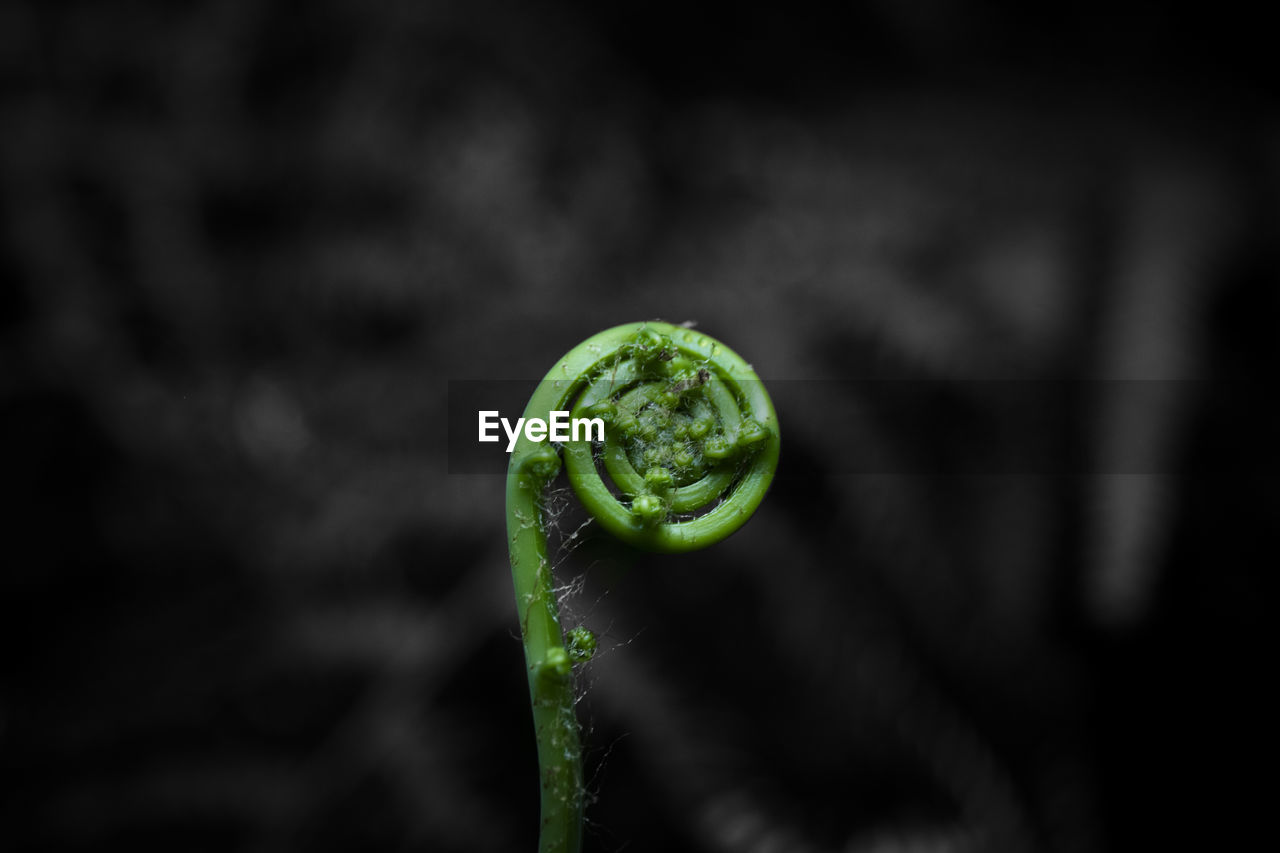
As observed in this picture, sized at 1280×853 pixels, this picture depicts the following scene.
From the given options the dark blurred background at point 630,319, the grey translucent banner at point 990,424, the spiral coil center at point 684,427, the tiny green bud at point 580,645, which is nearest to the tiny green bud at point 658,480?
the spiral coil center at point 684,427

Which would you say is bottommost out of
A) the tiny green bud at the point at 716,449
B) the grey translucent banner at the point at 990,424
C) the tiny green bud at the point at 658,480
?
the tiny green bud at the point at 658,480

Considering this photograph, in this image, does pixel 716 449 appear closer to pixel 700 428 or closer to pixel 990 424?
pixel 700 428

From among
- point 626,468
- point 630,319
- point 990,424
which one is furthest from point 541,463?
point 990,424

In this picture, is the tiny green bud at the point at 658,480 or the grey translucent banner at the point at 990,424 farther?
the grey translucent banner at the point at 990,424

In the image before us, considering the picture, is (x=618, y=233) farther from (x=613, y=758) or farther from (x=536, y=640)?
(x=536, y=640)

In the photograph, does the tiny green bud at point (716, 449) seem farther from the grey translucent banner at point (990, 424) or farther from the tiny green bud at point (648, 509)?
the grey translucent banner at point (990, 424)

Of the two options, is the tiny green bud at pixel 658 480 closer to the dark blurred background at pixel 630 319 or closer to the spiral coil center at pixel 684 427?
the spiral coil center at pixel 684 427

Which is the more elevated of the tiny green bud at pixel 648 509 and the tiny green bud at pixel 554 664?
the tiny green bud at pixel 648 509
